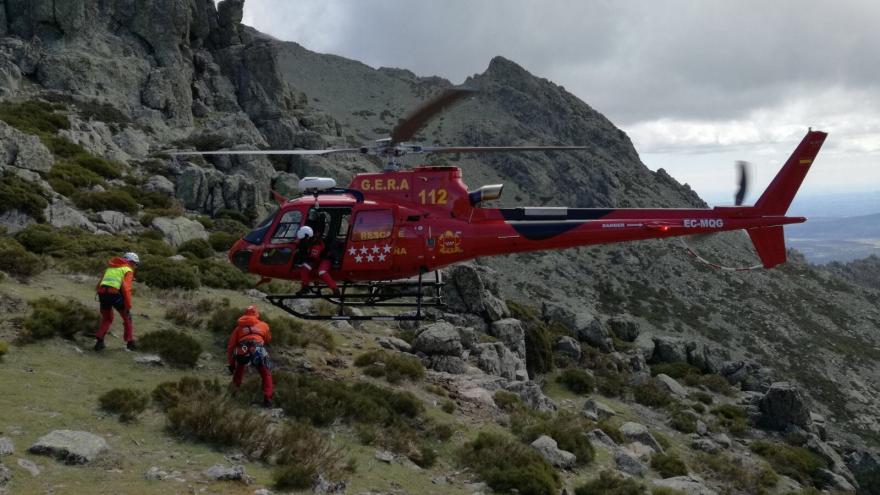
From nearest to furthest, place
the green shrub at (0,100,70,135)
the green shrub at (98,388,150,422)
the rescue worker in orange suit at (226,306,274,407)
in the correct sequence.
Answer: the green shrub at (98,388,150,422), the rescue worker in orange suit at (226,306,274,407), the green shrub at (0,100,70,135)

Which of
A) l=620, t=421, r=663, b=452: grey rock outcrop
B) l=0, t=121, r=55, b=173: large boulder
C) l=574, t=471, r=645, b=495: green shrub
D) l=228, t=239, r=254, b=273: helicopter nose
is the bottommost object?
l=620, t=421, r=663, b=452: grey rock outcrop

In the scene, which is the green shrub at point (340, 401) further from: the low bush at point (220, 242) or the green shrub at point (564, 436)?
the low bush at point (220, 242)

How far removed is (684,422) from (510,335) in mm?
7326

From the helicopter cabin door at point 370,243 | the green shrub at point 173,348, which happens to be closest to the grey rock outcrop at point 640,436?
the helicopter cabin door at point 370,243

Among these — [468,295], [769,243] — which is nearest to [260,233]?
[769,243]

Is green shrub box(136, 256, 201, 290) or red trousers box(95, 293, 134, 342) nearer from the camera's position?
red trousers box(95, 293, 134, 342)

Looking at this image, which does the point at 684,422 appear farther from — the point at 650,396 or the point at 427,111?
the point at 427,111

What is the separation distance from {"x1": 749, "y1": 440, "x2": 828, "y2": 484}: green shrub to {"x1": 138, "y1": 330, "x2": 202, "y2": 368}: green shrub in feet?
64.4

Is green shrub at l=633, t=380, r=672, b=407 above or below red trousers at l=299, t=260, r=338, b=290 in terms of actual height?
below

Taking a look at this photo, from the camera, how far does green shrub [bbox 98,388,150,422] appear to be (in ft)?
30.1

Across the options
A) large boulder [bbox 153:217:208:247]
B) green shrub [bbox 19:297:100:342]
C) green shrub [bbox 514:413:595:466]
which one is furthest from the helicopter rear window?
large boulder [bbox 153:217:208:247]

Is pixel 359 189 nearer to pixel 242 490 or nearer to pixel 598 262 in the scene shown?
pixel 242 490

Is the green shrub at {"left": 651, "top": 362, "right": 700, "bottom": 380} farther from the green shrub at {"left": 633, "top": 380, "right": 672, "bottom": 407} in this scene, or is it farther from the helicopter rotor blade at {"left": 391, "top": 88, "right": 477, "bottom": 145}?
the helicopter rotor blade at {"left": 391, "top": 88, "right": 477, "bottom": 145}

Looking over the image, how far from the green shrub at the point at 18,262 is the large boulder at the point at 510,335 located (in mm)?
16048
